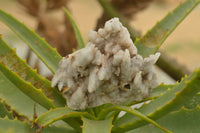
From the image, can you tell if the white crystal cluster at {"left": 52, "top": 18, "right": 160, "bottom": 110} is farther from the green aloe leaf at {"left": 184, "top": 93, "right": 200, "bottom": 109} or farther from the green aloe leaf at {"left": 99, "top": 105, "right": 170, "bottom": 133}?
the green aloe leaf at {"left": 184, "top": 93, "right": 200, "bottom": 109}

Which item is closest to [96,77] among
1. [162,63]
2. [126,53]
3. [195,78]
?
[126,53]

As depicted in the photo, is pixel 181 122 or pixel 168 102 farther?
pixel 181 122

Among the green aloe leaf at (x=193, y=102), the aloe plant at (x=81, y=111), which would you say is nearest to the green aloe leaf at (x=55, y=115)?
the aloe plant at (x=81, y=111)

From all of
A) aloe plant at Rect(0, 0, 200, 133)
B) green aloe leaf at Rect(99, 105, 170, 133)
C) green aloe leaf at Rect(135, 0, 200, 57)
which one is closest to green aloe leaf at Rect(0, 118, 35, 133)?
aloe plant at Rect(0, 0, 200, 133)

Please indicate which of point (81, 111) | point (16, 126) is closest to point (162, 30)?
A: point (81, 111)

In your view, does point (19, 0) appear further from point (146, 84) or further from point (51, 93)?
point (146, 84)

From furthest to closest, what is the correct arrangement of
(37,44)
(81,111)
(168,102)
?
(37,44) → (81,111) → (168,102)

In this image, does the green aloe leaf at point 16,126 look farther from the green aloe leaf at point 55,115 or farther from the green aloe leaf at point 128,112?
the green aloe leaf at point 128,112

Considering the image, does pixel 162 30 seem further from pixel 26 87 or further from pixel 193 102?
pixel 26 87
